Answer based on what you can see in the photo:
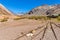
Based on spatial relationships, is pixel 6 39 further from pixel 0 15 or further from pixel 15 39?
pixel 0 15

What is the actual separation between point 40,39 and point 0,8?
17.7 meters

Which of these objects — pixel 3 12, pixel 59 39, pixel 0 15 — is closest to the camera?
pixel 59 39

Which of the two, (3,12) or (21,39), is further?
(3,12)

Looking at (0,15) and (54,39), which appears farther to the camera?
(0,15)

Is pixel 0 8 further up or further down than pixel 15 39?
further up

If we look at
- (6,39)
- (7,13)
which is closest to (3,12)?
(7,13)

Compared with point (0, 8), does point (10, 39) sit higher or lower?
lower

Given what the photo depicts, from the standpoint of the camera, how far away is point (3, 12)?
26.5m

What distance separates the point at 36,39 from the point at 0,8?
58.1ft

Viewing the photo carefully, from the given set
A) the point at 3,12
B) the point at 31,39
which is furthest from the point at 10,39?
the point at 3,12

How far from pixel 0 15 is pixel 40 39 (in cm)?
1639

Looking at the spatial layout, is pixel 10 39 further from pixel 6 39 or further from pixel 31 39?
pixel 31 39

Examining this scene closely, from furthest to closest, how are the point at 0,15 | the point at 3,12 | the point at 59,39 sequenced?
the point at 3,12, the point at 0,15, the point at 59,39

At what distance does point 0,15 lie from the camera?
24719mm
